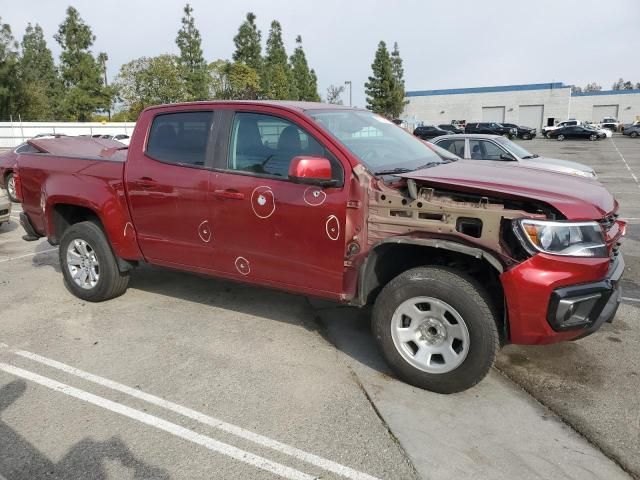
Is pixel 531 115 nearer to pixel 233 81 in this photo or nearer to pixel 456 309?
pixel 233 81

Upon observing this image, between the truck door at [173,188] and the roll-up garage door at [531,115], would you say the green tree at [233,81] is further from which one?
the truck door at [173,188]

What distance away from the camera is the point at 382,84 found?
217 ft

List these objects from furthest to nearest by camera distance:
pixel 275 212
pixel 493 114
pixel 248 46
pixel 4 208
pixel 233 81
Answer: pixel 493 114 → pixel 248 46 → pixel 233 81 → pixel 4 208 → pixel 275 212

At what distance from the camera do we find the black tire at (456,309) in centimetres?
319

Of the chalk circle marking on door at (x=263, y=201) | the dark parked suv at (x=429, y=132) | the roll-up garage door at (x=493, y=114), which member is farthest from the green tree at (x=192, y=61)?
the chalk circle marking on door at (x=263, y=201)

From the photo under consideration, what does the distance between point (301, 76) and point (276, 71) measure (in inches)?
A: 310

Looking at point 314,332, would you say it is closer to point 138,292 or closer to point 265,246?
point 265,246

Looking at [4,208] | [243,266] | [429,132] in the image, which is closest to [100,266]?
[243,266]

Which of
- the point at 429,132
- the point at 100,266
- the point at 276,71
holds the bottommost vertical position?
the point at 429,132

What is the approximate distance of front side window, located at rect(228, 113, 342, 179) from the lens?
3822mm

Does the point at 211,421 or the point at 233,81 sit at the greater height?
the point at 233,81

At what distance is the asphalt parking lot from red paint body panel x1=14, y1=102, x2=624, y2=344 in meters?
0.56

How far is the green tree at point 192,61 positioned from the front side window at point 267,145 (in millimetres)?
50293

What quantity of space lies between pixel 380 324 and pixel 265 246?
1086 millimetres
